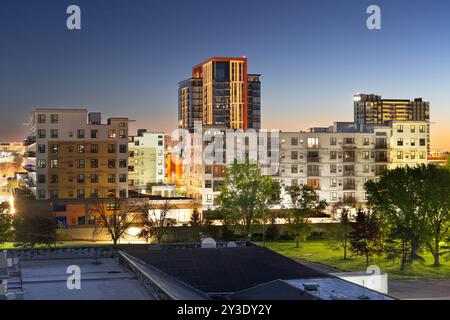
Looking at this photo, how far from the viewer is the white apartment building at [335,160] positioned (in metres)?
94.0

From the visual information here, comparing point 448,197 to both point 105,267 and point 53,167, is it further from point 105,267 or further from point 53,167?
point 53,167

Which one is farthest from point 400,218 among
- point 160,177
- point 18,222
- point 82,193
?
point 160,177

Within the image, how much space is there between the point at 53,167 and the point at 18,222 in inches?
640

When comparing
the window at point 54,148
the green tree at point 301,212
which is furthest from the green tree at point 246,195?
the window at point 54,148

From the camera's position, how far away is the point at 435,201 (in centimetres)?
5338

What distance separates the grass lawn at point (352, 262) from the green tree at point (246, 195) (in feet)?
13.7

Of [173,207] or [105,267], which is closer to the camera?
[105,267]

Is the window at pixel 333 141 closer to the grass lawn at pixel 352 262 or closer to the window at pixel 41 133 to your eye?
the grass lawn at pixel 352 262

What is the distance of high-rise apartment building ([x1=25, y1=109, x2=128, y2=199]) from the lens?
268ft

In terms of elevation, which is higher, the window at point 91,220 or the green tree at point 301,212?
the green tree at point 301,212

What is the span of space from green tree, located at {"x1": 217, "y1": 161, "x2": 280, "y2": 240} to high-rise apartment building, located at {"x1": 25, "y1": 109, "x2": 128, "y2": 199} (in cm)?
1669

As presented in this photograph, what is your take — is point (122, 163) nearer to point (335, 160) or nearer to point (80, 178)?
point (80, 178)
